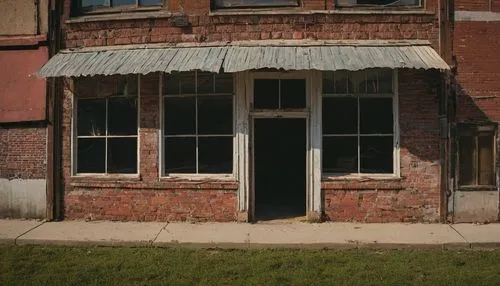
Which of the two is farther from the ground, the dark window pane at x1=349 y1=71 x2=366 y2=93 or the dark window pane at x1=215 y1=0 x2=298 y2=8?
the dark window pane at x1=215 y1=0 x2=298 y2=8

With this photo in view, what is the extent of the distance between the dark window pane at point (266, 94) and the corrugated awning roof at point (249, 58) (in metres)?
0.74

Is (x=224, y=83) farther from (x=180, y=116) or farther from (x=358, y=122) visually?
(x=358, y=122)

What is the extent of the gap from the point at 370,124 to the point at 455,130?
1595 millimetres

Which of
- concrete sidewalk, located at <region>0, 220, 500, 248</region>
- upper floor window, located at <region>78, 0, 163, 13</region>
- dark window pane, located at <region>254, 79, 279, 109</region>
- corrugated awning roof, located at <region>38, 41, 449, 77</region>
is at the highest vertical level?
upper floor window, located at <region>78, 0, 163, 13</region>

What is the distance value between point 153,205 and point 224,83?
2.81 meters

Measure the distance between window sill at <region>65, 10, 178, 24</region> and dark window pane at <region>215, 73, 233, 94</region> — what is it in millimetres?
1542

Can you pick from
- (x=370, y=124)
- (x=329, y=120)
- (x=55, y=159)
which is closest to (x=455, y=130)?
(x=370, y=124)

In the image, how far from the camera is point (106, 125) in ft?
Answer: 30.3

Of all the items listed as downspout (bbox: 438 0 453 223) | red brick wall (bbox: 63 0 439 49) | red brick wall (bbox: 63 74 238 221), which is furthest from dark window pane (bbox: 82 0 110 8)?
downspout (bbox: 438 0 453 223)

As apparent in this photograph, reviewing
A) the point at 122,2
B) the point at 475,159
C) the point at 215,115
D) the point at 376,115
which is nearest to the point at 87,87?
the point at 122,2

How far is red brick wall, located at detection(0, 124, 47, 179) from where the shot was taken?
9273 millimetres

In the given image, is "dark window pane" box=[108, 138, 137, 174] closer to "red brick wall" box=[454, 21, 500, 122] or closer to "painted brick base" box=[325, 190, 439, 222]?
"painted brick base" box=[325, 190, 439, 222]

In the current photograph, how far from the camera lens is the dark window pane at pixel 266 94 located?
8.91 meters

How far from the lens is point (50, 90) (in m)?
9.23
